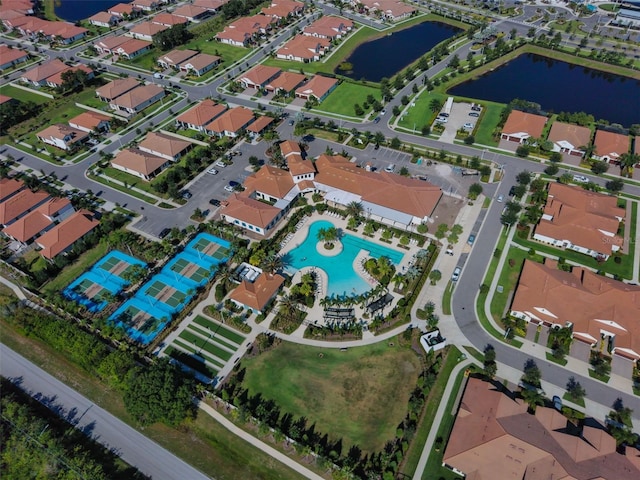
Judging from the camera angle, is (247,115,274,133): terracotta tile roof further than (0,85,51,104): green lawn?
No

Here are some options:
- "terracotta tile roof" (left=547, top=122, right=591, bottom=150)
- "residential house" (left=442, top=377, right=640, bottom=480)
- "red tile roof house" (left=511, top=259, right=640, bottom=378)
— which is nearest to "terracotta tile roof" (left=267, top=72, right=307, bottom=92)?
"terracotta tile roof" (left=547, top=122, right=591, bottom=150)

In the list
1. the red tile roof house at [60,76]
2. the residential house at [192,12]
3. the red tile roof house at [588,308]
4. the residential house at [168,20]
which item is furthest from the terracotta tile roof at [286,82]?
the red tile roof house at [588,308]

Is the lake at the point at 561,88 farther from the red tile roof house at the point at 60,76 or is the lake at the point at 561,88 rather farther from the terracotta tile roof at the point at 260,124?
the red tile roof house at the point at 60,76

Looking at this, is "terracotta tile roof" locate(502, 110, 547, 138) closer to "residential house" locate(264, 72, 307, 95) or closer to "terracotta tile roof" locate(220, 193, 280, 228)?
"residential house" locate(264, 72, 307, 95)

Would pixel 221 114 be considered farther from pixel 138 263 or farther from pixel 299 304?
pixel 299 304

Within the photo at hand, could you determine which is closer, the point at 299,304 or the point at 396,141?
the point at 299,304

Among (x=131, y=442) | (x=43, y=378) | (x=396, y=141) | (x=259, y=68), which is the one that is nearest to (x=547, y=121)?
(x=396, y=141)

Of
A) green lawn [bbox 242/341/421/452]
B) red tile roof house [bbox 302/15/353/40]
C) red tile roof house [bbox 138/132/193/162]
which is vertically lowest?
green lawn [bbox 242/341/421/452]
